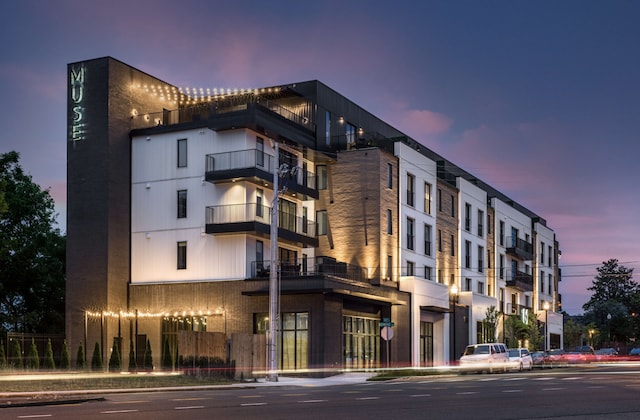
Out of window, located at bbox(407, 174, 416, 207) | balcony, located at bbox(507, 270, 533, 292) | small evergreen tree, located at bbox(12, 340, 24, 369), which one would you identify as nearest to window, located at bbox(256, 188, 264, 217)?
window, located at bbox(407, 174, 416, 207)

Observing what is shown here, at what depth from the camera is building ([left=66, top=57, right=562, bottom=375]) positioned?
164 ft

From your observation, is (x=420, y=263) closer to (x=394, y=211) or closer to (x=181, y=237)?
(x=394, y=211)

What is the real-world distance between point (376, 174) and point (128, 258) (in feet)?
53.8

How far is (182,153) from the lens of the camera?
53.3m

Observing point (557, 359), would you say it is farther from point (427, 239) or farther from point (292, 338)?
point (292, 338)

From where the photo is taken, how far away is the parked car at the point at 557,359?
66.8m

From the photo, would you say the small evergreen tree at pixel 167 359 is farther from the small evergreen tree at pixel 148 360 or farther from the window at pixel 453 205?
the window at pixel 453 205

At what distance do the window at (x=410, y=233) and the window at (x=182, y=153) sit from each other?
55.7ft

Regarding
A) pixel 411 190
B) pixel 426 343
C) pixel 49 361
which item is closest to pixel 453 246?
pixel 411 190

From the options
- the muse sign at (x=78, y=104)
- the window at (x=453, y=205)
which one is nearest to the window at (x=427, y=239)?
the window at (x=453, y=205)

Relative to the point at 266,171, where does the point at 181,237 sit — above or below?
below

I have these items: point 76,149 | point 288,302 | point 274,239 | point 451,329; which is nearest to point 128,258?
point 76,149

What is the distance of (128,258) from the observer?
5362cm

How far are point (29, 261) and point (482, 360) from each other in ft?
102
